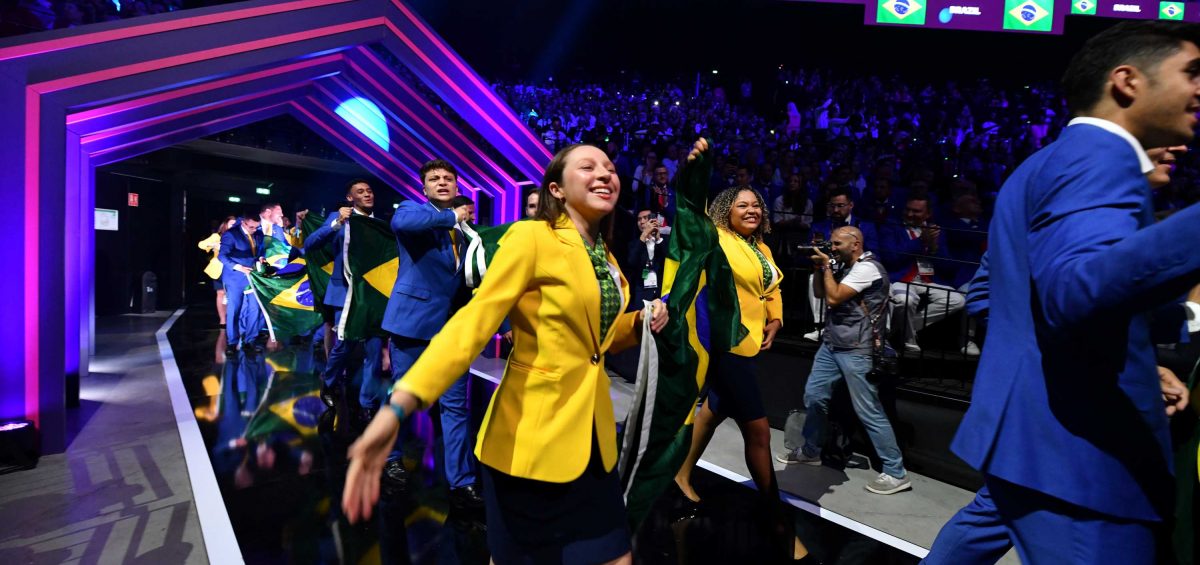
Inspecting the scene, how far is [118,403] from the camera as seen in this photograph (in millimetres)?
5762

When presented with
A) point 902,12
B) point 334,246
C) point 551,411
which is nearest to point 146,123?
point 334,246

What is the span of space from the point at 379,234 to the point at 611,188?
3.91 m

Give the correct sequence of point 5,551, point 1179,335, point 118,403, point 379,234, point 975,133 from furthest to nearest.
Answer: point 975,133 → point 118,403 → point 379,234 → point 5,551 → point 1179,335

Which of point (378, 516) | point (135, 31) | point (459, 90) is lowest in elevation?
point (378, 516)

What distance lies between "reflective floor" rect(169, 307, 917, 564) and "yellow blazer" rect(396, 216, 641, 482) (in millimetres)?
1608

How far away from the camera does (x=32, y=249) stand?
4133 millimetres

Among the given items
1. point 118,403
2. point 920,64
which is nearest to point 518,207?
point 118,403

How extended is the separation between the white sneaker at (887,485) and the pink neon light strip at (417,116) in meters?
6.37

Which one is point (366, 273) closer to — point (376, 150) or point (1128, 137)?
point (1128, 137)

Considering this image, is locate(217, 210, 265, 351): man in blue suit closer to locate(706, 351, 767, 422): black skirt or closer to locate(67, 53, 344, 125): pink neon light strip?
locate(67, 53, 344, 125): pink neon light strip

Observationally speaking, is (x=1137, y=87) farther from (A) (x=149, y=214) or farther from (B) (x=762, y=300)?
(A) (x=149, y=214)

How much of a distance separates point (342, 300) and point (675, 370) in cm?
445

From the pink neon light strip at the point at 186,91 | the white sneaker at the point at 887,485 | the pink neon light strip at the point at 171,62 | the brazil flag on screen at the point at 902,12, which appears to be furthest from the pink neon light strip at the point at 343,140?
the brazil flag on screen at the point at 902,12

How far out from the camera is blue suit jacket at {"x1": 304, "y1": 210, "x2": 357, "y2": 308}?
5.58m
